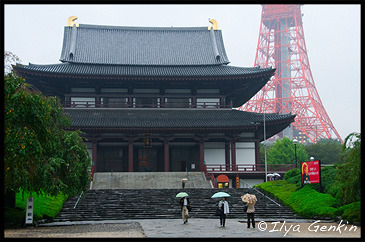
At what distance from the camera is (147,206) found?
27.3 meters

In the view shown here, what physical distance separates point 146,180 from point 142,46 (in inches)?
774

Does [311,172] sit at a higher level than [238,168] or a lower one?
higher

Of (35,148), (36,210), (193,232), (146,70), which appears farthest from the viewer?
(146,70)

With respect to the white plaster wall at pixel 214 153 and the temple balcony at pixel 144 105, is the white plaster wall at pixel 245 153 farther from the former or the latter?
the temple balcony at pixel 144 105

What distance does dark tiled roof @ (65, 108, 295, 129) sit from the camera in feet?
129

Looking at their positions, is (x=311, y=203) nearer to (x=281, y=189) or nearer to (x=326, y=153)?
(x=281, y=189)

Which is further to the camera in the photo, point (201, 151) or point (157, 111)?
point (157, 111)

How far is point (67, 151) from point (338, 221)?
516 inches

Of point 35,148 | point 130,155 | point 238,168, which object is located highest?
point 35,148

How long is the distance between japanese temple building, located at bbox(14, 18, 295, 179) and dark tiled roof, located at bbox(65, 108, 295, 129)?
0.28 feet

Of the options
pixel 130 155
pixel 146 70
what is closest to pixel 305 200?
pixel 130 155

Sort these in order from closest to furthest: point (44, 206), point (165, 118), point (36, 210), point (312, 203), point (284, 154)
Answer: point (36, 210) → point (44, 206) → point (312, 203) → point (165, 118) → point (284, 154)
